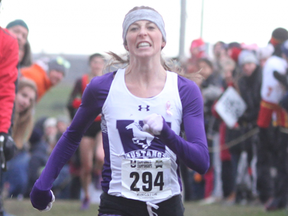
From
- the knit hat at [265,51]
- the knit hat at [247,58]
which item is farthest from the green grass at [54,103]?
the knit hat at [247,58]

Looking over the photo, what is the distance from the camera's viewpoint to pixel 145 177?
3.27 meters

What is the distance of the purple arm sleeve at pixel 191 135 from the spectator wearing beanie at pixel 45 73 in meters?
5.28

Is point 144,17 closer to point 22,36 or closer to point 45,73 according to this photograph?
point 22,36

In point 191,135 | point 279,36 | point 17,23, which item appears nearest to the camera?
point 191,135

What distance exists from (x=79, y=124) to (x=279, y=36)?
15.8ft

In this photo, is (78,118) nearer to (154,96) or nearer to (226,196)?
(154,96)

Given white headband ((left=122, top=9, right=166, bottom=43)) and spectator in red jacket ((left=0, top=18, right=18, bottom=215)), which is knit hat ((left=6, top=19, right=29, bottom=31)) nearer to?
spectator in red jacket ((left=0, top=18, right=18, bottom=215))

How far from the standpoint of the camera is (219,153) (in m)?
8.75

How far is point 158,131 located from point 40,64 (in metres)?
6.26

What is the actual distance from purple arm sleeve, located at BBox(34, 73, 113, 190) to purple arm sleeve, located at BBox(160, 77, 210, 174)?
49 cm

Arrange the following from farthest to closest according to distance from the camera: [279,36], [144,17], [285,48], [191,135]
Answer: [279,36] < [285,48] < [144,17] < [191,135]

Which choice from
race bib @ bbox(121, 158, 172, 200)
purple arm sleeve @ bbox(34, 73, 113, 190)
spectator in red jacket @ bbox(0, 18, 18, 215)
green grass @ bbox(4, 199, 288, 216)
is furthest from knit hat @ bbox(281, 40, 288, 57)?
race bib @ bbox(121, 158, 172, 200)

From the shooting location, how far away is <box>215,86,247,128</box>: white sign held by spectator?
325 inches

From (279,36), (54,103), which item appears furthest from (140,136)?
(54,103)
